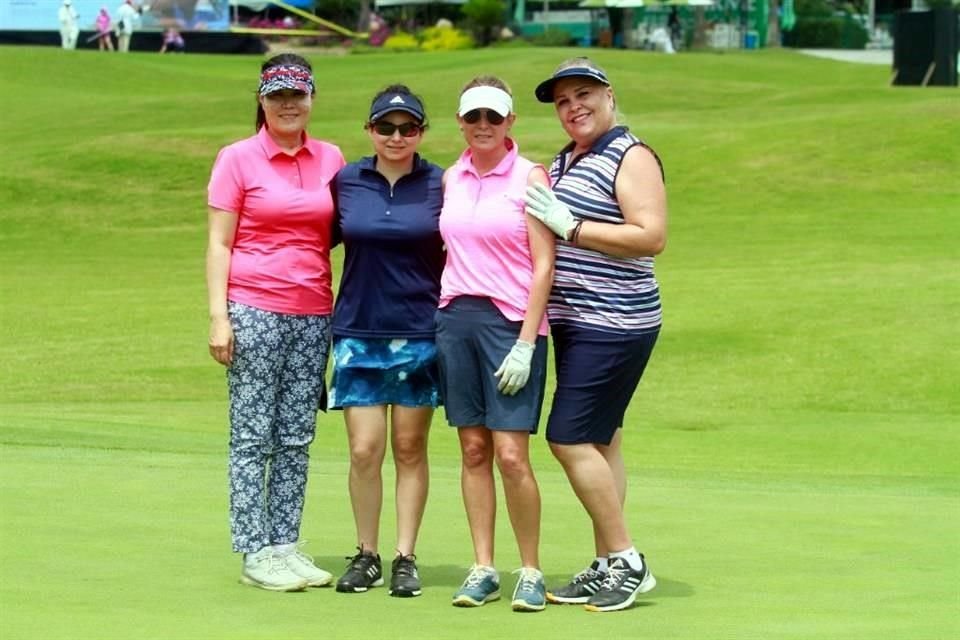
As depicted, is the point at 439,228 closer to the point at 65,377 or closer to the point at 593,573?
the point at 593,573

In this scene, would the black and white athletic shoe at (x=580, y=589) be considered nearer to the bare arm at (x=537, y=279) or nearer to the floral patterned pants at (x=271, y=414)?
the bare arm at (x=537, y=279)

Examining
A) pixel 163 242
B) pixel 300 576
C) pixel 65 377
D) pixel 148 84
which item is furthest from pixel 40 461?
pixel 148 84

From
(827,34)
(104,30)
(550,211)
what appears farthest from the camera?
(827,34)

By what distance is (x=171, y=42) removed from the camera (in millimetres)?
61219

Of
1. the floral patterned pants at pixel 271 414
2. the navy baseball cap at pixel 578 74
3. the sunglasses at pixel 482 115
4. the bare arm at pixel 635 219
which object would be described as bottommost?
the floral patterned pants at pixel 271 414

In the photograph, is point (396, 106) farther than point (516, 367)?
Yes

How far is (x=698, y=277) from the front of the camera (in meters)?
20.9

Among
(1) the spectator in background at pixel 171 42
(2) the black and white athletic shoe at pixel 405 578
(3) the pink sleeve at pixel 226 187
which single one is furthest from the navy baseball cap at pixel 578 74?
(1) the spectator in background at pixel 171 42

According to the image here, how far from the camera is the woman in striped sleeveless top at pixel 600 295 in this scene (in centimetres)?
610

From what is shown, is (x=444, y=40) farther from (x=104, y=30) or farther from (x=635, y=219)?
(x=635, y=219)

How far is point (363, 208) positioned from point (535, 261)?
701 mm

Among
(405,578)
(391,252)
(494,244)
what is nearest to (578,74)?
(494,244)

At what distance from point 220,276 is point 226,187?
1.01ft

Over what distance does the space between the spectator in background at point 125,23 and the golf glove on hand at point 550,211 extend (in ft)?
171
